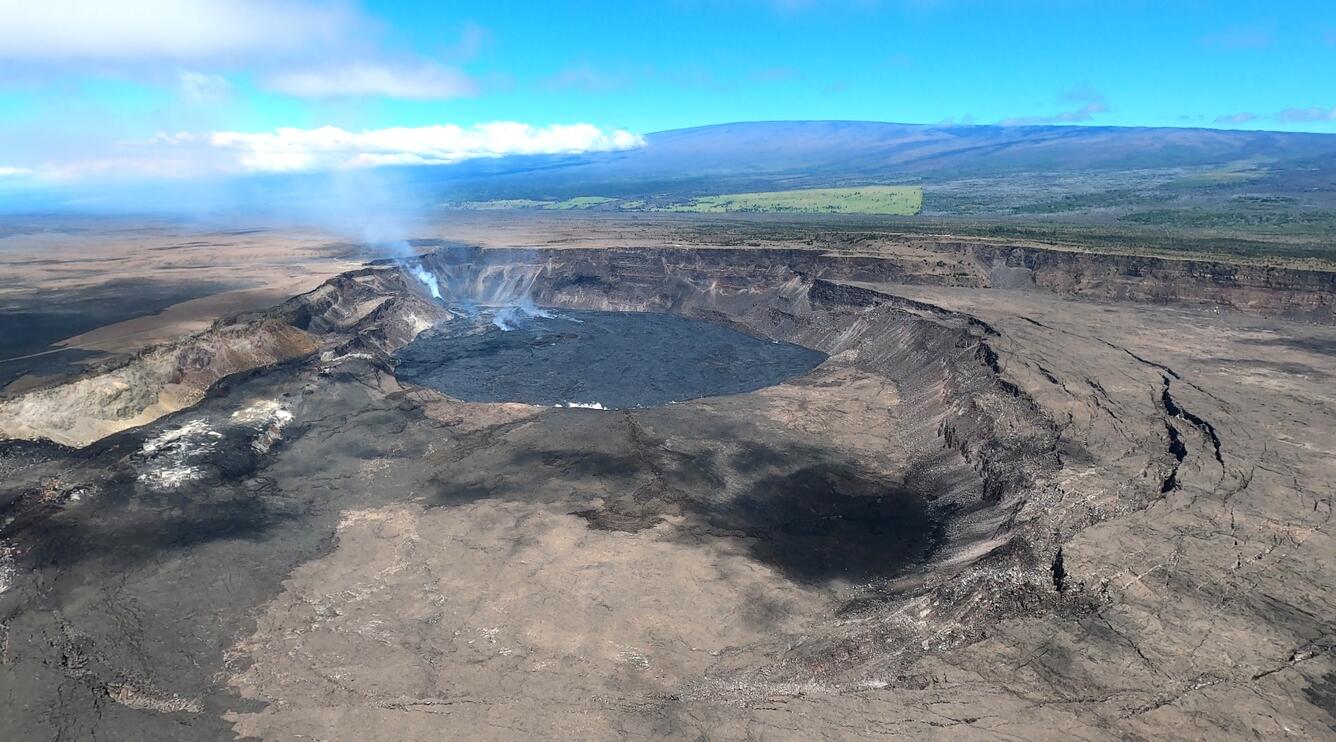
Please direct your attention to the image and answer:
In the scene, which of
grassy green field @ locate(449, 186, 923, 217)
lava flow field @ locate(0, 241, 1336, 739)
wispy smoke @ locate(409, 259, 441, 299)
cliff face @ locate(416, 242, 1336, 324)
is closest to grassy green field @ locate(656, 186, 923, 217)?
grassy green field @ locate(449, 186, 923, 217)

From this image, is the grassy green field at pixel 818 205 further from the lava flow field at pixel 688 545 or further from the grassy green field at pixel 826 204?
the lava flow field at pixel 688 545

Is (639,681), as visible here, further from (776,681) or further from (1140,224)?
(1140,224)

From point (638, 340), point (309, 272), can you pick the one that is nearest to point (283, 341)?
point (638, 340)

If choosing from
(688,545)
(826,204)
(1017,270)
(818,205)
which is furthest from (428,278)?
(826,204)

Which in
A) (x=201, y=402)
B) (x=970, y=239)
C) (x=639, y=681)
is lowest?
(x=639, y=681)

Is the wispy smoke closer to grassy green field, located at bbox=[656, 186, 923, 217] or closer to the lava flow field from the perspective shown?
the lava flow field
